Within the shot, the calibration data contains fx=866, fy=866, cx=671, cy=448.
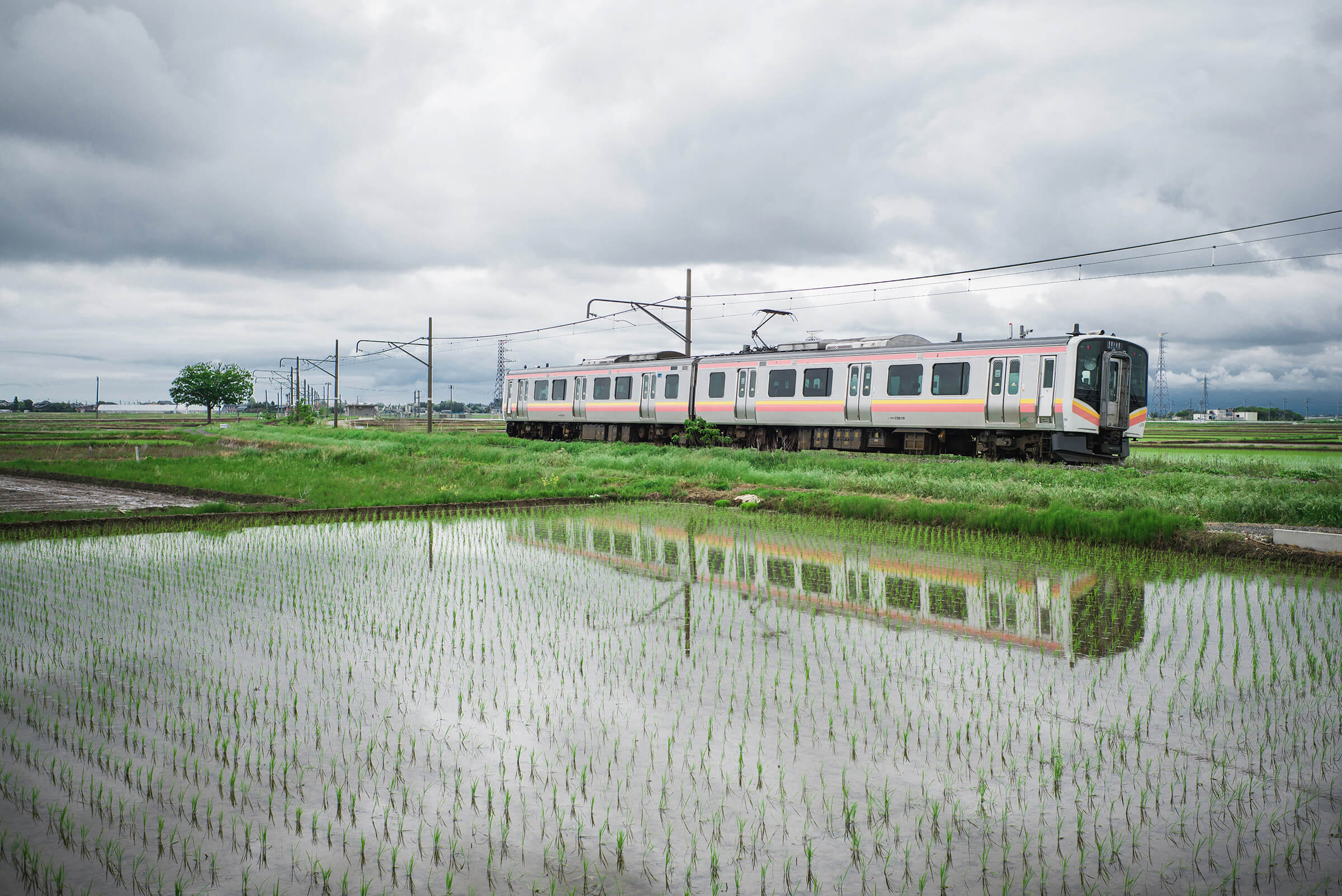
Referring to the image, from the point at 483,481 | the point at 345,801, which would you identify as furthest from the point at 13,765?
the point at 483,481

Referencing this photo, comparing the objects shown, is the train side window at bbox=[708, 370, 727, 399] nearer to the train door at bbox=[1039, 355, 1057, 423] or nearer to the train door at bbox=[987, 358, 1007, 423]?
the train door at bbox=[987, 358, 1007, 423]

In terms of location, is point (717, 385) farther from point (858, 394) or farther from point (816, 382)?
point (858, 394)

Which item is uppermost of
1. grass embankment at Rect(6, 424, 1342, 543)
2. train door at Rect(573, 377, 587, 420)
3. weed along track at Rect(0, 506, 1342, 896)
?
train door at Rect(573, 377, 587, 420)

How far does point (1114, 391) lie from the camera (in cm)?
2084

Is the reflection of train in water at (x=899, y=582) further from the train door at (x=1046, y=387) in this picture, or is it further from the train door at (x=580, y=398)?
the train door at (x=580, y=398)

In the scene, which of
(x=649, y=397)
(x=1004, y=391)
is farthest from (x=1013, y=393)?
(x=649, y=397)

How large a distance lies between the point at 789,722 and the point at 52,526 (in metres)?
12.5

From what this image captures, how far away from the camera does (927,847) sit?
12.3ft

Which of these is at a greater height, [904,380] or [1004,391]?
[904,380]

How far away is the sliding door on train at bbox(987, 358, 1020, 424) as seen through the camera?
68.3 feet

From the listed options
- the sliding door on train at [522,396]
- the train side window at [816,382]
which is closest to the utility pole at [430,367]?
the sliding door on train at [522,396]

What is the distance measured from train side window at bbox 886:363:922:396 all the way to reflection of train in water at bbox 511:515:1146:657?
1136 cm

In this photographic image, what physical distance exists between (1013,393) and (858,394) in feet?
15.1

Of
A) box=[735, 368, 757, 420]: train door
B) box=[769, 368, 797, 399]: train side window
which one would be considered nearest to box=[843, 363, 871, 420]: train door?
box=[769, 368, 797, 399]: train side window
